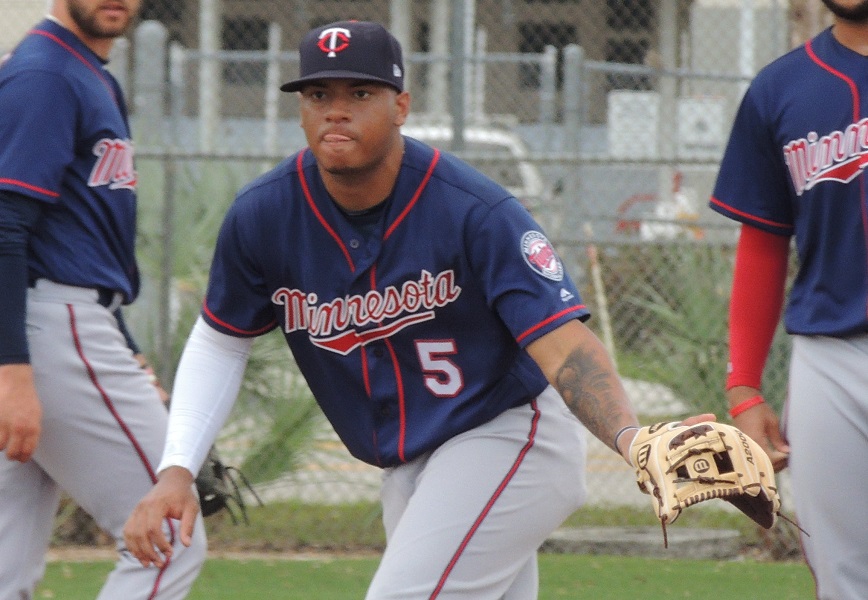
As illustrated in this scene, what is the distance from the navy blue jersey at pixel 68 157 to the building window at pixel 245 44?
19.2ft

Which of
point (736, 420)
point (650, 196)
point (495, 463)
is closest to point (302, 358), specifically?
point (495, 463)

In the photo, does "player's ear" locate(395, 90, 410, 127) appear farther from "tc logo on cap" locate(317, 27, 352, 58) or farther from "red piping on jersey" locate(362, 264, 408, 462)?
"red piping on jersey" locate(362, 264, 408, 462)

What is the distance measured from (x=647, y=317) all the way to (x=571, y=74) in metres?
1.39

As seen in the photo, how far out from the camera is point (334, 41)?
124 inches

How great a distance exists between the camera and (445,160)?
11.1 feet

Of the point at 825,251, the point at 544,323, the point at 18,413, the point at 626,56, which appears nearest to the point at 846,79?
the point at 825,251

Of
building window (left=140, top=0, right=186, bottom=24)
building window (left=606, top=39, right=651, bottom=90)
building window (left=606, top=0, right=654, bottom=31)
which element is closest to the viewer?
building window (left=606, top=0, right=654, bottom=31)

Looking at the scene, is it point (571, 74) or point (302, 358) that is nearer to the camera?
point (302, 358)

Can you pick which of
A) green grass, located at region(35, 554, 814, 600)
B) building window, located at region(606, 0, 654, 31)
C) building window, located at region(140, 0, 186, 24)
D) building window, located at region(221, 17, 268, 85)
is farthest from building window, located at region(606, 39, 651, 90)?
green grass, located at region(35, 554, 814, 600)

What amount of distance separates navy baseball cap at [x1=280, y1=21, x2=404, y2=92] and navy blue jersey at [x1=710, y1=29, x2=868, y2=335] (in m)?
0.98

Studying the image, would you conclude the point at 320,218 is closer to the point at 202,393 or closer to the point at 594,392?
the point at 202,393

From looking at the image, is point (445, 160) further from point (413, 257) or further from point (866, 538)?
point (866, 538)

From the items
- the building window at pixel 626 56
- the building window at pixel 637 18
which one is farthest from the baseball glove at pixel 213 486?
the building window at pixel 626 56

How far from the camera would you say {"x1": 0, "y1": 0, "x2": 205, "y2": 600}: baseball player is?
3643 mm
